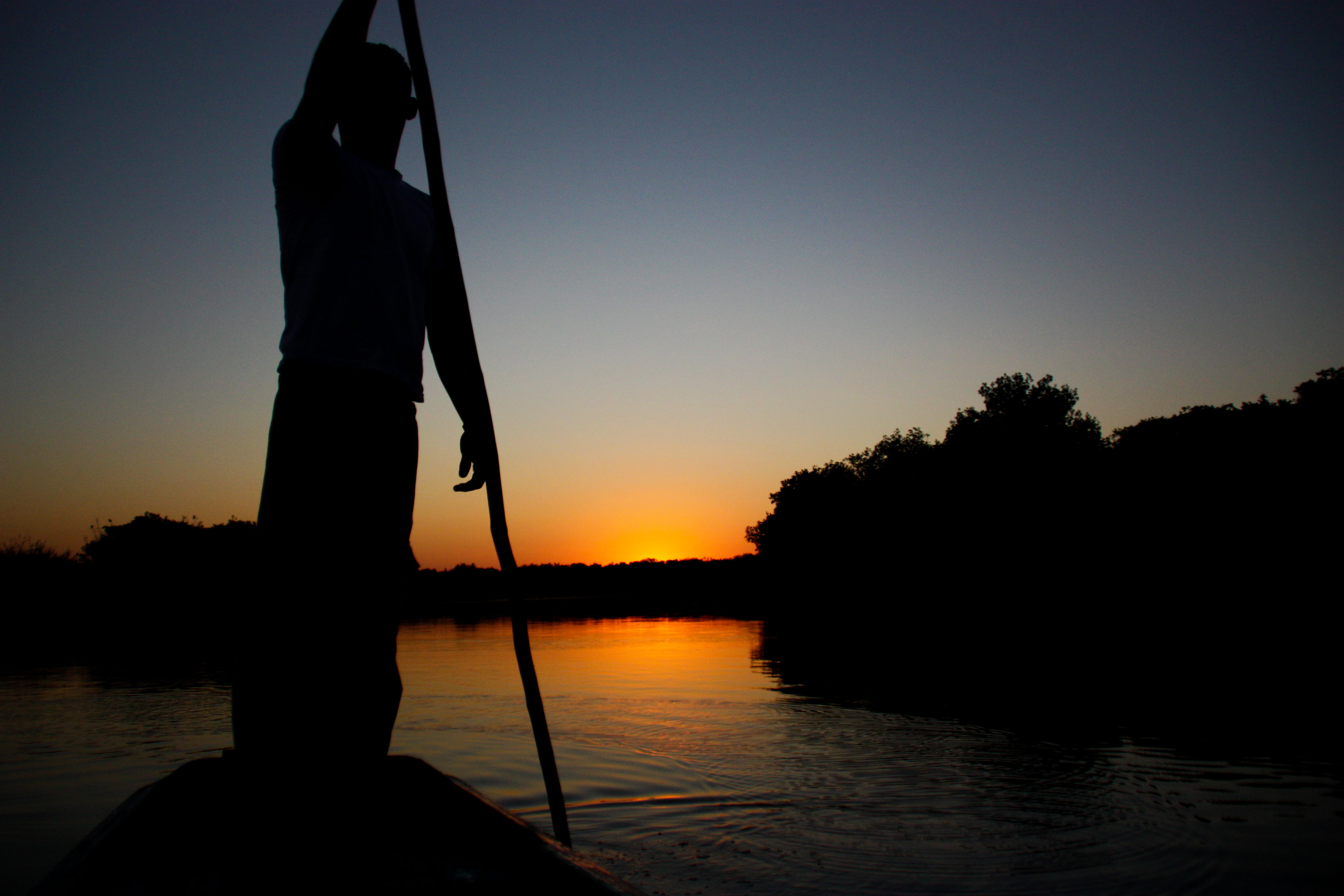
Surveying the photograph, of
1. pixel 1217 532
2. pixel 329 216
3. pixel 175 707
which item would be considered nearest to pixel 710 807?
pixel 329 216

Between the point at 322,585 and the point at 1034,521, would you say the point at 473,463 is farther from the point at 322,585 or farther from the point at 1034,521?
the point at 1034,521

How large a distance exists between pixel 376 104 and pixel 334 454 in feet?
3.52

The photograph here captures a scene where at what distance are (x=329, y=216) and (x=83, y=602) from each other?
39.4 m

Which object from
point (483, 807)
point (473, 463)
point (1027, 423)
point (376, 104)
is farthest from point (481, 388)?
point (1027, 423)

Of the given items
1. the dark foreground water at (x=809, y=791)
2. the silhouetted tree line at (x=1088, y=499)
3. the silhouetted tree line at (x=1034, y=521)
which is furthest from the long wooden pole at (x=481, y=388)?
the silhouetted tree line at (x=1088, y=499)

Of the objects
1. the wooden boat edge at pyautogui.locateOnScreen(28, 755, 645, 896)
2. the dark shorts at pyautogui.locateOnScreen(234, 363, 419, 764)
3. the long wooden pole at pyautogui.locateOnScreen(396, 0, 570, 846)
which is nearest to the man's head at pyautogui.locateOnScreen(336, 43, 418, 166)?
the long wooden pole at pyautogui.locateOnScreen(396, 0, 570, 846)

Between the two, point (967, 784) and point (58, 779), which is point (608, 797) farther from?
point (58, 779)

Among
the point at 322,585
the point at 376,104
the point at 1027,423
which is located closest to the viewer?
the point at 322,585

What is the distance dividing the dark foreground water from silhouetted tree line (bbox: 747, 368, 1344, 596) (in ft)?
99.8

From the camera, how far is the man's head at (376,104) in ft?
7.15

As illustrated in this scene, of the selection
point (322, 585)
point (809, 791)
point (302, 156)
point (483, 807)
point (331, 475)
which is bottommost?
point (809, 791)

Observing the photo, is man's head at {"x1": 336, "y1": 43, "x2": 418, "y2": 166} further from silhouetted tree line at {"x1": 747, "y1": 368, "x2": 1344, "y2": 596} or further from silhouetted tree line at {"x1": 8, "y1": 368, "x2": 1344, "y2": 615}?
silhouetted tree line at {"x1": 747, "y1": 368, "x2": 1344, "y2": 596}

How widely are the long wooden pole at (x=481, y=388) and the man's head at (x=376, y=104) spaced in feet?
0.20

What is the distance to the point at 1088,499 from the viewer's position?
39.8m
